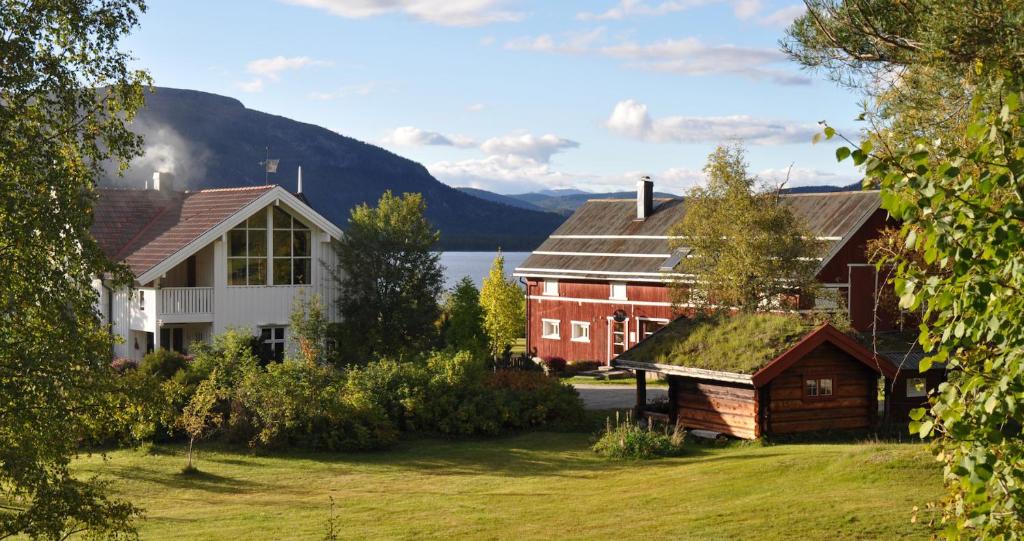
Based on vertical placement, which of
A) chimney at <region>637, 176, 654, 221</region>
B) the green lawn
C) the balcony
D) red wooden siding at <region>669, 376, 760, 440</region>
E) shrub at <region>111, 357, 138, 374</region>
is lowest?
the green lawn

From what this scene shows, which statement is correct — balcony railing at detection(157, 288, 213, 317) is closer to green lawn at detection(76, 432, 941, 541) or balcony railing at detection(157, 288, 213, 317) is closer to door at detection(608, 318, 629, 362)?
green lawn at detection(76, 432, 941, 541)

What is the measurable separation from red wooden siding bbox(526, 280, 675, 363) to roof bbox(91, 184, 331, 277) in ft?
58.3

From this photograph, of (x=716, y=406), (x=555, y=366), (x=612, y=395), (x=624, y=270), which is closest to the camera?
(x=716, y=406)

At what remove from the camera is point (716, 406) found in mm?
26891

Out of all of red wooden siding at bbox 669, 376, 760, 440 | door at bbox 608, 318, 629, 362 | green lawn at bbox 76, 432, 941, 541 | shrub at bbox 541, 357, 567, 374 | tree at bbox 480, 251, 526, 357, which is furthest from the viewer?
tree at bbox 480, 251, 526, 357

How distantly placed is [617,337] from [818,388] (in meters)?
21.8

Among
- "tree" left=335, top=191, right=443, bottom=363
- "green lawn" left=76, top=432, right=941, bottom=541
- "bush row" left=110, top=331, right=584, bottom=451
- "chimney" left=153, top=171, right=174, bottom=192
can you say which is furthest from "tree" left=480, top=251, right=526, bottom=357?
"green lawn" left=76, top=432, right=941, bottom=541

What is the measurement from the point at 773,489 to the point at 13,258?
13449 millimetres

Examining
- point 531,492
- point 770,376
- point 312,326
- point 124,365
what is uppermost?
point 312,326

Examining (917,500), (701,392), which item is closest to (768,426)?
(701,392)

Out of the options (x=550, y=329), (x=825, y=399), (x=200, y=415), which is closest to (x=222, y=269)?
(x=200, y=415)

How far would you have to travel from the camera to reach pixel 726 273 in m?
33.2

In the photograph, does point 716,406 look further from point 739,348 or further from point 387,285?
point 387,285

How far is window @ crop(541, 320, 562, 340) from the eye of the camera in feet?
169
